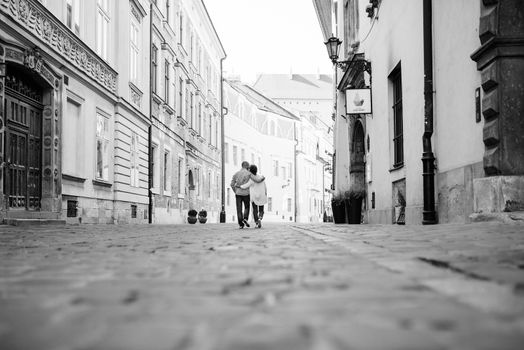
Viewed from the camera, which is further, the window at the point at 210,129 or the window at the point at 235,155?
the window at the point at 235,155

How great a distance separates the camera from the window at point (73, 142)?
49.4ft

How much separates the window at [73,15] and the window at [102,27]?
153 cm

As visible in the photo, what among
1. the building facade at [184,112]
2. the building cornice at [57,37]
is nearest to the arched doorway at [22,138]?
the building cornice at [57,37]

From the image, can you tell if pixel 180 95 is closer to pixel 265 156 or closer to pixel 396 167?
pixel 396 167

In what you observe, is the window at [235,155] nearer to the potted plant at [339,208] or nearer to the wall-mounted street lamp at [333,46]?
the wall-mounted street lamp at [333,46]

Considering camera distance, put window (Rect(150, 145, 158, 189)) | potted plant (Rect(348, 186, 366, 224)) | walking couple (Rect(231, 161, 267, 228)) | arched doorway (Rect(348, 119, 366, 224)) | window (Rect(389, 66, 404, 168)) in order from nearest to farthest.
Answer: window (Rect(389, 66, 404, 168)) < walking couple (Rect(231, 161, 267, 228)) < potted plant (Rect(348, 186, 366, 224)) < arched doorway (Rect(348, 119, 366, 224)) < window (Rect(150, 145, 158, 189))

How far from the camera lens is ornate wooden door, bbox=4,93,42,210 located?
1262 centimetres

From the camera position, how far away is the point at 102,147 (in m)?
17.8

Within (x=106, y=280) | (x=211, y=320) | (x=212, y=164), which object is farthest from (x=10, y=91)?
(x=212, y=164)

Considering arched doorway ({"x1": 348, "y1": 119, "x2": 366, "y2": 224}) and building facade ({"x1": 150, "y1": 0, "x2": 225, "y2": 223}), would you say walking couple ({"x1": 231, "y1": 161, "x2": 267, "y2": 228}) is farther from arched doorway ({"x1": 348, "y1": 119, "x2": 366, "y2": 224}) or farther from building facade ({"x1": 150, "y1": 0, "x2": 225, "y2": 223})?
building facade ({"x1": 150, "y1": 0, "x2": 225, "y2": 223})

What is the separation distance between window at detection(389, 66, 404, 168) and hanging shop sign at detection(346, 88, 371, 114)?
128 cm

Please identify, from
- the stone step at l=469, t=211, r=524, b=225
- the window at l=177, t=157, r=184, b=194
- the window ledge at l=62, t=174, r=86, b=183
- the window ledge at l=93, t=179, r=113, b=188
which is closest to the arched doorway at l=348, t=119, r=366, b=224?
the window ledge at l=93, t=179, r=113, b=188

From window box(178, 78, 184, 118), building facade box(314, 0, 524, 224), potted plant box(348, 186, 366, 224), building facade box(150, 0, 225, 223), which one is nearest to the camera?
building facade box(314, 0, 524, 224)

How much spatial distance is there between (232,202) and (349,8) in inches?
1114
